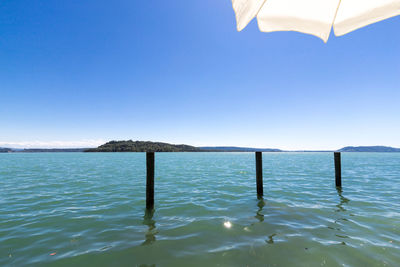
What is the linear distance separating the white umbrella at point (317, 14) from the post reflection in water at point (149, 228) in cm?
609

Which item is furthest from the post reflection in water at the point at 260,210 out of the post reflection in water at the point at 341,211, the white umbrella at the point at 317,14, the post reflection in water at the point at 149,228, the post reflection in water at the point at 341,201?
the white umbrella at the point at 317,14

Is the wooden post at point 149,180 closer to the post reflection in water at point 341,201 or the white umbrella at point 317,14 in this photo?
the white umbrella at point 317,14

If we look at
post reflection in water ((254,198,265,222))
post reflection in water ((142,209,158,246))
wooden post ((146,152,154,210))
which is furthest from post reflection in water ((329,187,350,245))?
wooden post ((146,152,154,210))

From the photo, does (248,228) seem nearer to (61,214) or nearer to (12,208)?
(61,214)

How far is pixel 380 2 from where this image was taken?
138 inches

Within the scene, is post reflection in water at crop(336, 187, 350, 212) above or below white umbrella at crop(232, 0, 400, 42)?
below

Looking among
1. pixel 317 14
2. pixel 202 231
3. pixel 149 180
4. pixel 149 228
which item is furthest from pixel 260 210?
pixel 317 14

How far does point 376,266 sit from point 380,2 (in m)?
5.66

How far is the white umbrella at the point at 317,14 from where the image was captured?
3490mm

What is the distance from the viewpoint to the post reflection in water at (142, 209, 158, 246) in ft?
18.0

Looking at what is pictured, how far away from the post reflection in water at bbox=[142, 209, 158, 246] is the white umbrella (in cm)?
609

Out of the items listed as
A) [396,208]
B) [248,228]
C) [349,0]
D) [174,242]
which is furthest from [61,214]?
[396,208]

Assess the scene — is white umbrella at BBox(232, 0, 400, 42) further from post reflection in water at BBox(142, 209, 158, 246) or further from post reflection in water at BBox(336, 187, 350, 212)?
post reflection in water at BBox(336, 187, 350, 212)

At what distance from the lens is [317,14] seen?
3.92m
